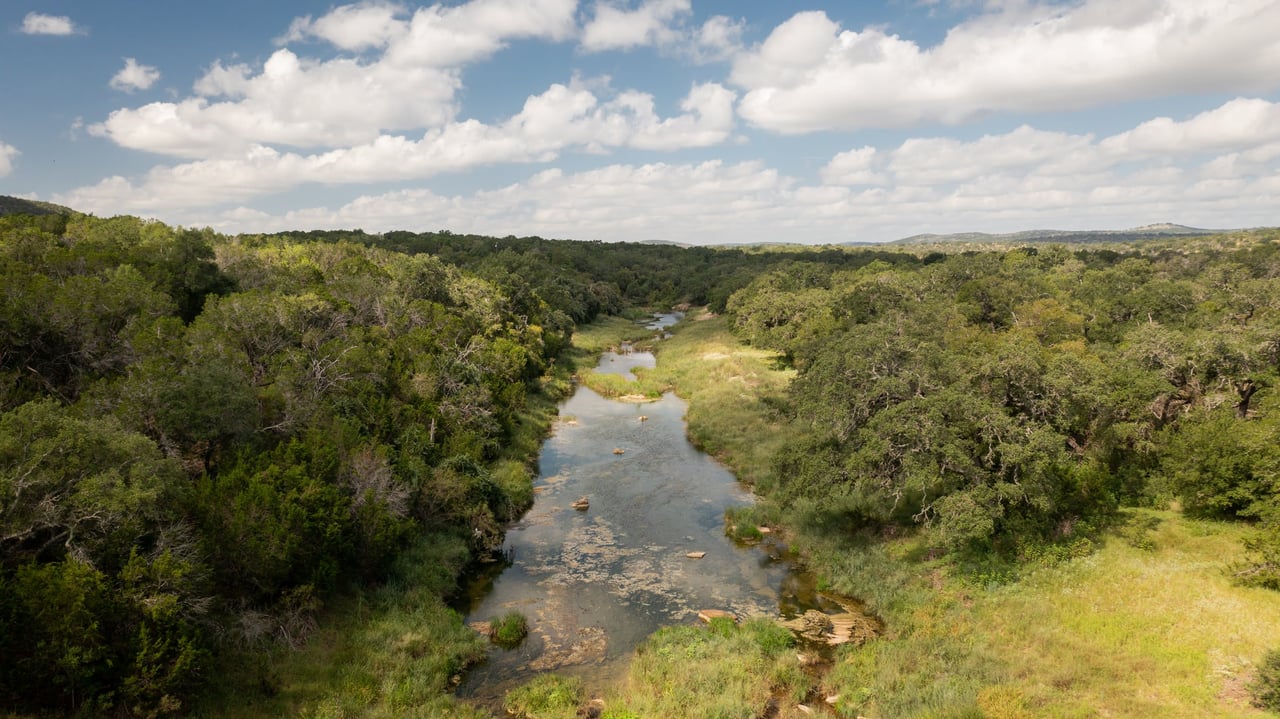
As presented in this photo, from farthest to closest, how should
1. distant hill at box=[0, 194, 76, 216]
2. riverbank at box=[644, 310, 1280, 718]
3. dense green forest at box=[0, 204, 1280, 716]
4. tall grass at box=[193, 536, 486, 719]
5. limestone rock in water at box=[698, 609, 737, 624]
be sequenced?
1. distant hill at box=[0, 194, 76, 216]
2. limestone rock in water at box=[698, 609, 737, 624]
3. tall grass at box=[193, 536, 486, 719]
4. riverbank at box=[644, 310, 1280, 718]
5. dense green forest at box=[0, 204, 1280, 716]

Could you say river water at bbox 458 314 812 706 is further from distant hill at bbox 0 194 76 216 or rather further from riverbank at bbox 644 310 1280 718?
distant hill at bbox 0 194 76 216

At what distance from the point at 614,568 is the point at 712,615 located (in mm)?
5994

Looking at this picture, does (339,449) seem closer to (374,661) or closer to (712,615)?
(374,661)

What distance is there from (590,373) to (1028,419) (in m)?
50.5

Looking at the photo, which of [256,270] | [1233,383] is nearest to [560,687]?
[1233,383]

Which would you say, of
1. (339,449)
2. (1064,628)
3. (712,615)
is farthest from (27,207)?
(1064,628)

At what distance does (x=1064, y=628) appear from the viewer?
2105 cm

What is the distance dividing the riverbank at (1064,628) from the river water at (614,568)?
442 centimetres

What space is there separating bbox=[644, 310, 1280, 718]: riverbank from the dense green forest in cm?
125

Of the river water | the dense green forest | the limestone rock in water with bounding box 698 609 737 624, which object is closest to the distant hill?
the dense green forest

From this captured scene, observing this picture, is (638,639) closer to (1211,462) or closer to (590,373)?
(1211,462)

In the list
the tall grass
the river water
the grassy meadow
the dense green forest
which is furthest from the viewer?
the river water

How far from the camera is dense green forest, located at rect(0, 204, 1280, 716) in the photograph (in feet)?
56.3

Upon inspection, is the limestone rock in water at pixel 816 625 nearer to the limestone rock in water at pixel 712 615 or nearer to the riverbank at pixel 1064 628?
the riverbank at pixel 1064 628
